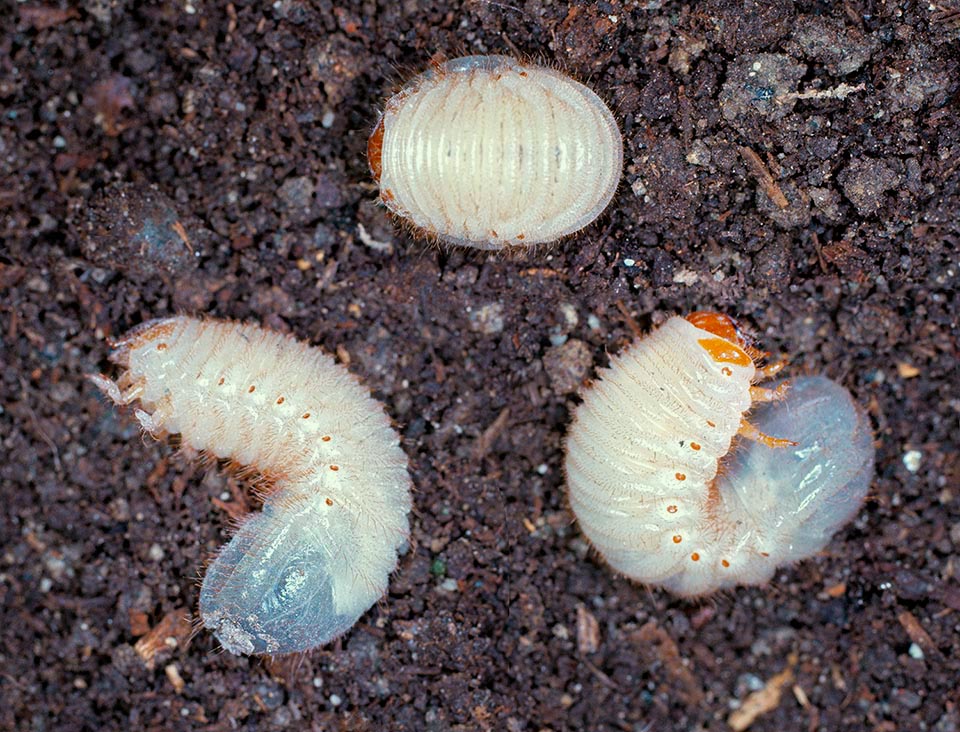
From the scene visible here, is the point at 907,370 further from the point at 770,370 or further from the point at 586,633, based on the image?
the point at 586,633

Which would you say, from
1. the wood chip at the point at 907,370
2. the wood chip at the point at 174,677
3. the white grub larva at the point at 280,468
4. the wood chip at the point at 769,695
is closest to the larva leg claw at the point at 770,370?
the wood chip at the point at 907,370

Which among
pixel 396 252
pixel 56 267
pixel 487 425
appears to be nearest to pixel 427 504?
pixel 487 425

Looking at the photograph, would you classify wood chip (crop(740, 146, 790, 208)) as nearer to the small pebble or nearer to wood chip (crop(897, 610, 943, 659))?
the small pebble

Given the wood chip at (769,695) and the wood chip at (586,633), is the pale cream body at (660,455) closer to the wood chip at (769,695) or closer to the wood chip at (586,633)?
the wood chip at (586,633)

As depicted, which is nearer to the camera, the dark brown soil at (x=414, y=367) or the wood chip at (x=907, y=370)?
the dark brown soil at (x=414, y=367)

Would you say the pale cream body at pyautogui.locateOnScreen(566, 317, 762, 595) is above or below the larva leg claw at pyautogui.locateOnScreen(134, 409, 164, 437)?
above

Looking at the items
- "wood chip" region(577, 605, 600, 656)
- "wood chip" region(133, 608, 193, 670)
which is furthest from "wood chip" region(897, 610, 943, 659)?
"wood chip" region(133, 608, 193, 670)

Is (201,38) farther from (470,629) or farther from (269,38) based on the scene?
(470,629)
